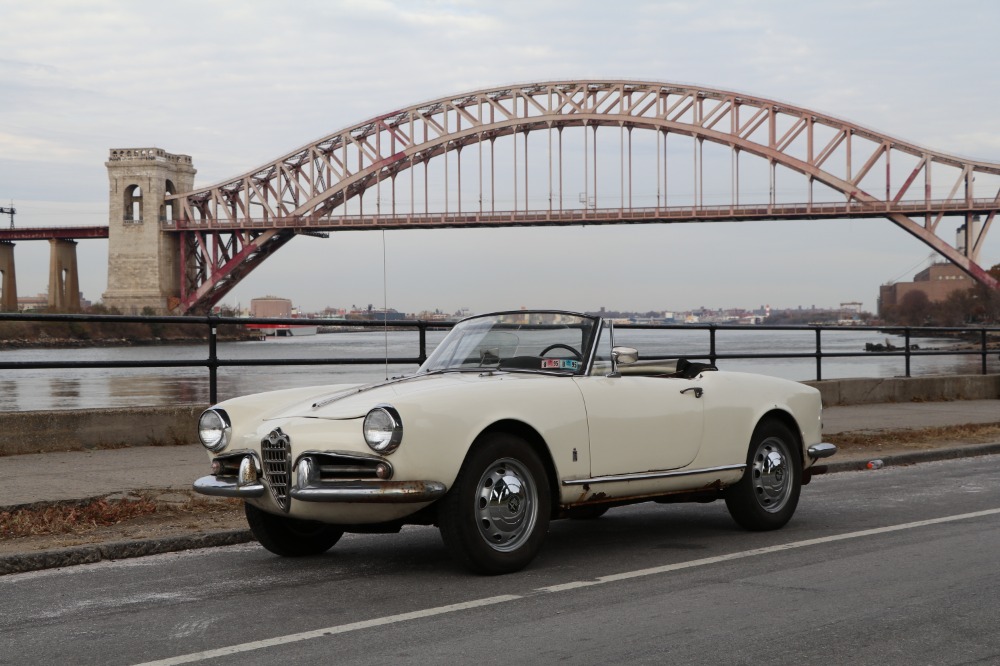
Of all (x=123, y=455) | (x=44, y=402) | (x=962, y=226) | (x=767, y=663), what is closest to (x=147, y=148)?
(x=962, y=226)

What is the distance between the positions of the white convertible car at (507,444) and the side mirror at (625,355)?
0.07 feet

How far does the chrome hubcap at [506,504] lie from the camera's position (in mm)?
5961

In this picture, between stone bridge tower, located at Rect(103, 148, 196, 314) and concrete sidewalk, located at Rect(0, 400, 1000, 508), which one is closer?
concrete sidewalk, located at Rect(0, 400, 1000, 508)

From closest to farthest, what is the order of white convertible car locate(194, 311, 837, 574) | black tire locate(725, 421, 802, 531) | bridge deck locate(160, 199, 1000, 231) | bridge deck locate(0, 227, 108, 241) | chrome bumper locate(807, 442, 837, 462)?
white convertible car locate(194, 311, 837, 574) < black tire locate(725, 421, 802, 531) < chrome bumper locate(807, 442, 837, 462) < bridge deck locate(160, 199, 1000, 231) < bridge deck locate(0, 227, 108, 241)

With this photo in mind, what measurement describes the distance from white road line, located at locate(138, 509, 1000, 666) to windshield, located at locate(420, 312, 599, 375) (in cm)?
A: 120

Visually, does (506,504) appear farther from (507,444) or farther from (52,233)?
(52,233)

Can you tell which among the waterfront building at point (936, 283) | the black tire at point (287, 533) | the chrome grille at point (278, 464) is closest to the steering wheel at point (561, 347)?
the black tire at point (287, 533)

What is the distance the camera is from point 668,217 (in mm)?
85000

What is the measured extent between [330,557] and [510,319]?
1.71 m

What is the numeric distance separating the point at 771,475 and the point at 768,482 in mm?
50

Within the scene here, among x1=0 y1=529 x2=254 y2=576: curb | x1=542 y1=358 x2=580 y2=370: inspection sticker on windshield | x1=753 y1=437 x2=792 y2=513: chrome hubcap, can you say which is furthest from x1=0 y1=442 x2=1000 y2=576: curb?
x1=753 y1=437 x2=792 y2=513: chrome hubcap

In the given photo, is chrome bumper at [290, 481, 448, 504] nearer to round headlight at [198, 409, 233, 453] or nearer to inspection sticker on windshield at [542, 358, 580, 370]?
round headlight at [198, 409, 233, 453]

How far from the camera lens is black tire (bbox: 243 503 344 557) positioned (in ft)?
21.8

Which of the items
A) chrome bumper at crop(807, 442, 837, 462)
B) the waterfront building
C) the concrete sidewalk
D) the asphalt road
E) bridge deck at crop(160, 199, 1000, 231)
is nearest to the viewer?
the asphalt road
